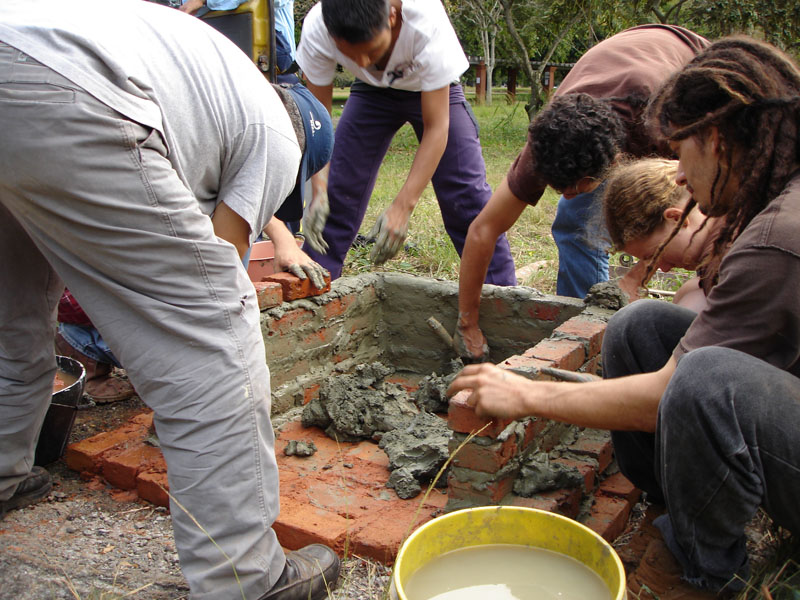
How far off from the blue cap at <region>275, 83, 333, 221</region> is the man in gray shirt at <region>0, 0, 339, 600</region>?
0.35 meters

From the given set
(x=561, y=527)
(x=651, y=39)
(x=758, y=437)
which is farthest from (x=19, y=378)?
(x=651, y=39)

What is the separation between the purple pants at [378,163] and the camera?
3545 millimetres

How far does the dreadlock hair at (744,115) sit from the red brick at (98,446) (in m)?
2.05

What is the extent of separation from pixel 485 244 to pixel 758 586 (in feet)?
5.21

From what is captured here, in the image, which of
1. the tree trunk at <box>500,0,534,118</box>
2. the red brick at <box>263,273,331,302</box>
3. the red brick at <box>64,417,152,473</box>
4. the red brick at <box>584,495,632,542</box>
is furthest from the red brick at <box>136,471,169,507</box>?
the tree trunk at <box>500,0,534,118</box>

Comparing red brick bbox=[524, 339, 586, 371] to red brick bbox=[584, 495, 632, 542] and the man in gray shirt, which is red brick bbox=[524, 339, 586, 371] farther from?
the man in gray shirt

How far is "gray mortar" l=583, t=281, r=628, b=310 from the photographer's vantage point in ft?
9.46

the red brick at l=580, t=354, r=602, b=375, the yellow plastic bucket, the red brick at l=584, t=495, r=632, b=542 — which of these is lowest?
the red brick at l=584, t=495, r=632, b=542

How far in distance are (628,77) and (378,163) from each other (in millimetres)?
1365

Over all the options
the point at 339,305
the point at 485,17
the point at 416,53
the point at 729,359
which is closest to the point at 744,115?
the point at 729,359

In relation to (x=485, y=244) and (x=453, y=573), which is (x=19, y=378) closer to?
(x=453, y=573)

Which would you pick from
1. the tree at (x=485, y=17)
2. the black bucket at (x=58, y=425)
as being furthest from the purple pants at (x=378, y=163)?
the tree at (x=485, y=17)

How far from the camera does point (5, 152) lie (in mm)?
1436

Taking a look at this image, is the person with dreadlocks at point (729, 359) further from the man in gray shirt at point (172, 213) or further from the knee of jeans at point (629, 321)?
the man in gray shirt at point (172, 213)
